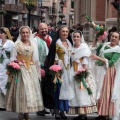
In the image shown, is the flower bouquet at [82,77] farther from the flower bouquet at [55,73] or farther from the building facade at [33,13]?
the building facade at [33,13]

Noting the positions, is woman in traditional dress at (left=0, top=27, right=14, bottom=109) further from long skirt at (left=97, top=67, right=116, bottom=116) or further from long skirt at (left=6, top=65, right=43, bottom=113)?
long skirt at (left=97, top=67, right=116, bottom=116)

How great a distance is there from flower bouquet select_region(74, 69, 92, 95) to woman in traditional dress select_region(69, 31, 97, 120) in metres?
0.04

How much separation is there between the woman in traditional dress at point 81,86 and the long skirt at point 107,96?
0.42ft

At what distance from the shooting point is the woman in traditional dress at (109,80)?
340 inches

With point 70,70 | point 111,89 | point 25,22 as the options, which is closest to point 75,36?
point 70,70

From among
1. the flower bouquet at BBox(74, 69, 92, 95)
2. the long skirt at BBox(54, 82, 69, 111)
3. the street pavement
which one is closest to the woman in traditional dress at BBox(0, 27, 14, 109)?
the street pavement

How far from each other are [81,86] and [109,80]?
0.53 m

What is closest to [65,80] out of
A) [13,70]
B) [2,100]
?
[13,70]

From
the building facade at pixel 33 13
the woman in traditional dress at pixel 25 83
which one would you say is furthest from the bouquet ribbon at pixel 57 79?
the building facade at pixel 33 13

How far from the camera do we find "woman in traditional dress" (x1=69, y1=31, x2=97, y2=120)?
28.3 feet

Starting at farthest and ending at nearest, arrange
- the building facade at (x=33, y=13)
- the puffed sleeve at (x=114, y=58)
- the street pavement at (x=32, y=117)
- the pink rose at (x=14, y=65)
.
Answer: the building facade at (x=33, y=13), the street pavement at (x=32, y=117), the puffed sleeve at (x=114, y=58), the pink rose at (x=14, y=65)

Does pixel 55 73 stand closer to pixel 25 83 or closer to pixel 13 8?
pixel 25 83

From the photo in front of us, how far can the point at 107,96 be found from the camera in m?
8.68

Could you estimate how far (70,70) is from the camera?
28.8ft
